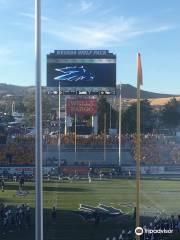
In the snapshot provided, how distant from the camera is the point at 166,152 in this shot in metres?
32.2

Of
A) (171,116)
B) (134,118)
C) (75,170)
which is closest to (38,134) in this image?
(75,170)

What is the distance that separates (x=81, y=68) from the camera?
31.2 meters

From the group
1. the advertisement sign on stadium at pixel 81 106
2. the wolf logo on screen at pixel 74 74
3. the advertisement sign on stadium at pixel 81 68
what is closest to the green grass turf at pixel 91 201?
the advertisement sign on stadium at pixel 81 106

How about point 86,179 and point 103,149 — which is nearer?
point 86,179

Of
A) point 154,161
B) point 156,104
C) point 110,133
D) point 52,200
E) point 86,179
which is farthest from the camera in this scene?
point 156,104

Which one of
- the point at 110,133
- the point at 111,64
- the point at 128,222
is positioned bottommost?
the point at 128,222

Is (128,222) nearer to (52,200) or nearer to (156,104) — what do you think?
(52,200)

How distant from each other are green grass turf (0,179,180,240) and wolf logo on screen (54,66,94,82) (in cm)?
832

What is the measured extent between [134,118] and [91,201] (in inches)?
827

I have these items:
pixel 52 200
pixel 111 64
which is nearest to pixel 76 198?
pixel 52 200

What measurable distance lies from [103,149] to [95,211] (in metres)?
17.1

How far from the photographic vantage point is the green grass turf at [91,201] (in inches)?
559

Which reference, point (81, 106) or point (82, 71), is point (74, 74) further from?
point (81, 106)

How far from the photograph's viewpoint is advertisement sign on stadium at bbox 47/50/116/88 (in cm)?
3094
